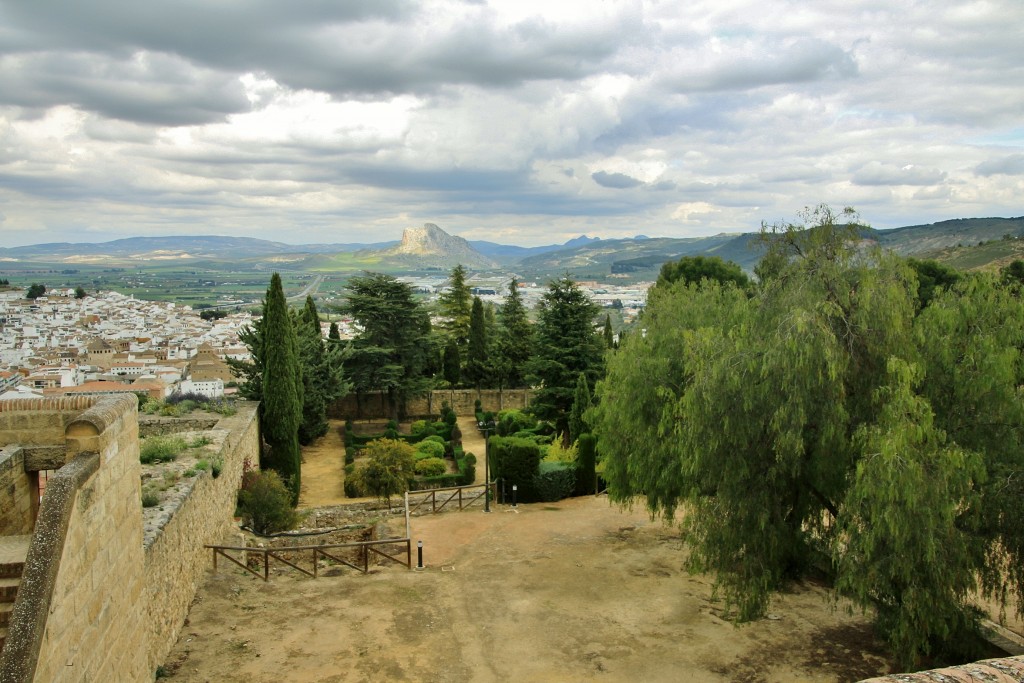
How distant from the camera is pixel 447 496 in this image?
19.3 m

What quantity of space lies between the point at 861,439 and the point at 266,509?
11536 millimetres

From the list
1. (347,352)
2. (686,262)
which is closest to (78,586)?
(347,352)

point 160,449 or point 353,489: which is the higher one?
point 160,449

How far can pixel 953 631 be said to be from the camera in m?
8.87

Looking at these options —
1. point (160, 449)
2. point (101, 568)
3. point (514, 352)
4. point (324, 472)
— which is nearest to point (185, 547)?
point (160, 449)

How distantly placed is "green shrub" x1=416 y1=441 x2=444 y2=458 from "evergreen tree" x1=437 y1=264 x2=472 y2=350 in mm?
16202

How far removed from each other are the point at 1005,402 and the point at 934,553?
227 centimetres

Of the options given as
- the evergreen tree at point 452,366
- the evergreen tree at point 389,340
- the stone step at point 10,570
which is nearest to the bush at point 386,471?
the evergreen tree at point 389,340

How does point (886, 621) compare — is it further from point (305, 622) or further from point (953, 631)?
point (305, 622)

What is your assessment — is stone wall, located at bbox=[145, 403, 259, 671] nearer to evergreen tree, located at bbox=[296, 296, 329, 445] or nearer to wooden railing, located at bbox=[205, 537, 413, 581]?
wooden railing, located at bbox=[205, 537, 413, 581]

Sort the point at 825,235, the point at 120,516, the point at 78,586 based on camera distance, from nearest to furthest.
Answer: the point at 78,586, the point at 120,516, the point at 825,235

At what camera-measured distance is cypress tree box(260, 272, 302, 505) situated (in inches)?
799

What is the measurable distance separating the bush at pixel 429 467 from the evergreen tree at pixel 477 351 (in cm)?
1273

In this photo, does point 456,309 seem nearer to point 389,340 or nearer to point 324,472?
point 389,340
